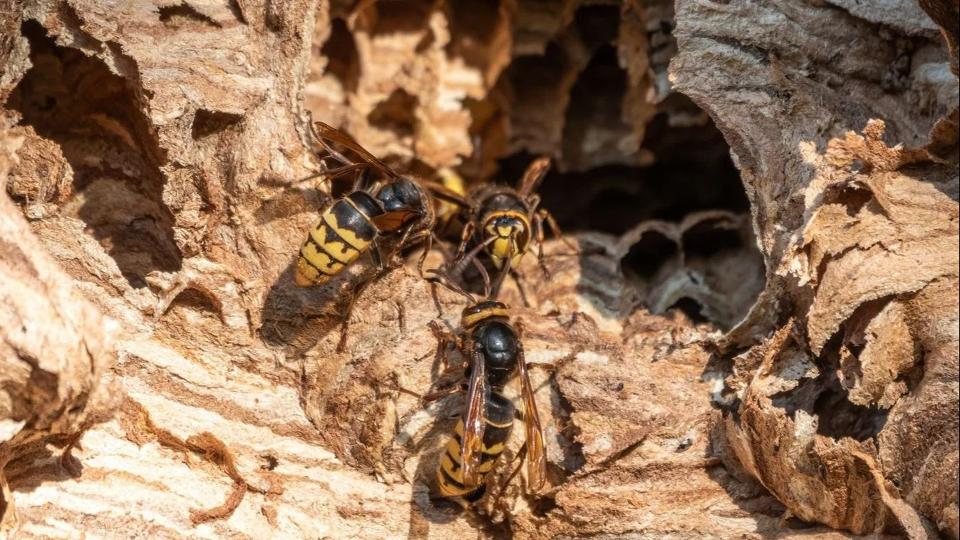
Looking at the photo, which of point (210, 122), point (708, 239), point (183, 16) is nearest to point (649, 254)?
point (708, 239)

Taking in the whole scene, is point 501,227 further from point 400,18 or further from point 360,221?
point 400,18

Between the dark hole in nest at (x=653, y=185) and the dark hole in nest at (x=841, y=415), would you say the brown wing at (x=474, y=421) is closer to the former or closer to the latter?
the dark hole in nest at (x=841, y=415)

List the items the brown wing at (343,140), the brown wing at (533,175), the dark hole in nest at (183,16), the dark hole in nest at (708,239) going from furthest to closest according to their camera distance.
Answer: the brown wing at (533,175), the dark hole in nest at (708,239), the brown wing at (343,140), the dark hole in nest at (183,16)

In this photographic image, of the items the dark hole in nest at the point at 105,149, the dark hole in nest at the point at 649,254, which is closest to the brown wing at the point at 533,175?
the dark hole in nest at the point at 649,254

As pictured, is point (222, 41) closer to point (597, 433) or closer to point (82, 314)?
point (82, 314)

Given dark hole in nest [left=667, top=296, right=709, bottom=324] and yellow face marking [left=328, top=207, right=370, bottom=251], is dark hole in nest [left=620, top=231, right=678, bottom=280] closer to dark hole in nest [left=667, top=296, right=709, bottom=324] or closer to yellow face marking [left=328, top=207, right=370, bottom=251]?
dark hole in nest [left=667, top=296, right=709, bottom=324]

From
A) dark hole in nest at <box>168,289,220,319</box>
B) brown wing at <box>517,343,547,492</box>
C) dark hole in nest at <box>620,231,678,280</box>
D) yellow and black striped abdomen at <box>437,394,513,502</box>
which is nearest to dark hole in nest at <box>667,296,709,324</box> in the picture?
dark hole in nest at <box>620,231,678,280</box>
